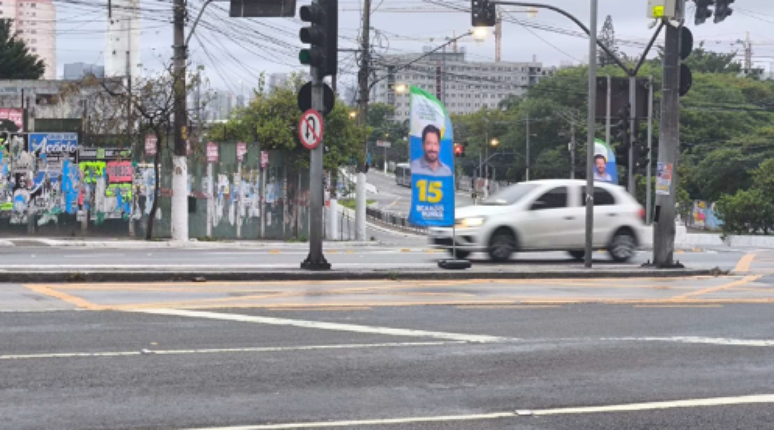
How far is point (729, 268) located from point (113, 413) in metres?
16.8

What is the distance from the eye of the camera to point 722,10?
21.7m

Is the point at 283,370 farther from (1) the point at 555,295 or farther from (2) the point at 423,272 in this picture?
(2) the point at 423,272

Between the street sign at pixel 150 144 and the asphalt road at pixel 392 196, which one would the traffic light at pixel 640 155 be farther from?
the asphalt road at pixel 392 196

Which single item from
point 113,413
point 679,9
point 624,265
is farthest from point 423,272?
point 113,413

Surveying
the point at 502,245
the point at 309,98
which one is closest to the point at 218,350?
the point at 309,98

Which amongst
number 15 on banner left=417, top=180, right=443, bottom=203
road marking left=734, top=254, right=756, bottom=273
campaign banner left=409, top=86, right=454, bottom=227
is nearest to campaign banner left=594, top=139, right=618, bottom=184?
road marking left=734, top=254, right=756, bottom=273

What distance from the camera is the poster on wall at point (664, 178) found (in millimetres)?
20078

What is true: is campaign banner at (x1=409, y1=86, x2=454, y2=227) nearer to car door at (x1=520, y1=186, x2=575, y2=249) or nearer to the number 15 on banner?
the number 15 on banner

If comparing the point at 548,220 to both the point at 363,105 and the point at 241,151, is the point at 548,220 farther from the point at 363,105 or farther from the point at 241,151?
the point at 363,105

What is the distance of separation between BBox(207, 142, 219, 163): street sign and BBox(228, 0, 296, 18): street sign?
1171 cm

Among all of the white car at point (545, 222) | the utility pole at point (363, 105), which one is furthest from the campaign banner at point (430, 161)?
the utility pole at point (363, 105)

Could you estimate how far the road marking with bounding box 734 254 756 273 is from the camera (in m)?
21.2

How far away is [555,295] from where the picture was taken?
14734mm

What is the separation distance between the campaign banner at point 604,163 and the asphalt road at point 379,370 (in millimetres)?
23617
